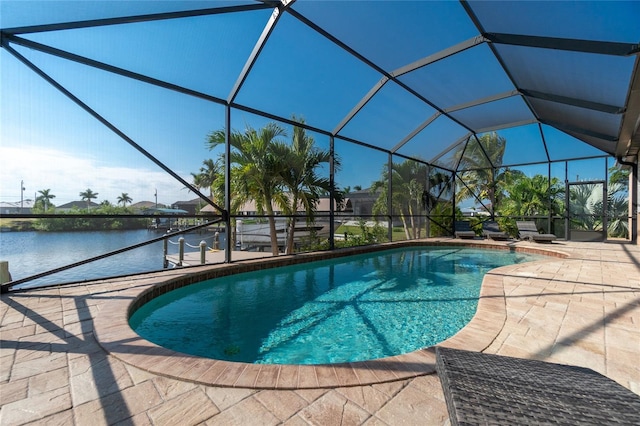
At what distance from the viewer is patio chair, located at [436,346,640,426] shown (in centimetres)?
102

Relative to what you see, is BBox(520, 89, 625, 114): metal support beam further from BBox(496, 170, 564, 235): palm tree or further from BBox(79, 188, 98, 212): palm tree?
BBox(79, 188, 98, 212): palm tree

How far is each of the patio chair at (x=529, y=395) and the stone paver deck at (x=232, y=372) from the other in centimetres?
39

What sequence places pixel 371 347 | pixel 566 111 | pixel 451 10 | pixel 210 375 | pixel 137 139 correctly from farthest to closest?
pixel 566 111 → pixel 137 139 → pixel 451 10 → pixel 371 347 → pixel 210 375

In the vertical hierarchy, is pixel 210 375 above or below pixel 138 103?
below

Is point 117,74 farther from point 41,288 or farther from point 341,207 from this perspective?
point 341,207

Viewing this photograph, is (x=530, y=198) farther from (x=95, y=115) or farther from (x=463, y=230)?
(x=95, y=115)

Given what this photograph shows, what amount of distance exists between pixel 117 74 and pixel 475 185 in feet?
48.5

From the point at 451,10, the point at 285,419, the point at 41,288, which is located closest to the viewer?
the point at 285,419

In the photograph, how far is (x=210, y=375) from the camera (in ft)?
6.13

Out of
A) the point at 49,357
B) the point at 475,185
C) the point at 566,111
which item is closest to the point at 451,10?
the point at 566,111

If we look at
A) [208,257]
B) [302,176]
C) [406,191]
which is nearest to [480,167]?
[406,191]

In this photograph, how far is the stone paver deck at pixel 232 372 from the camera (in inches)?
60.4

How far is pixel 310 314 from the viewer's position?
3.98 m

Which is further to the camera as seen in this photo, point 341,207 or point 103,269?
point 341,207
